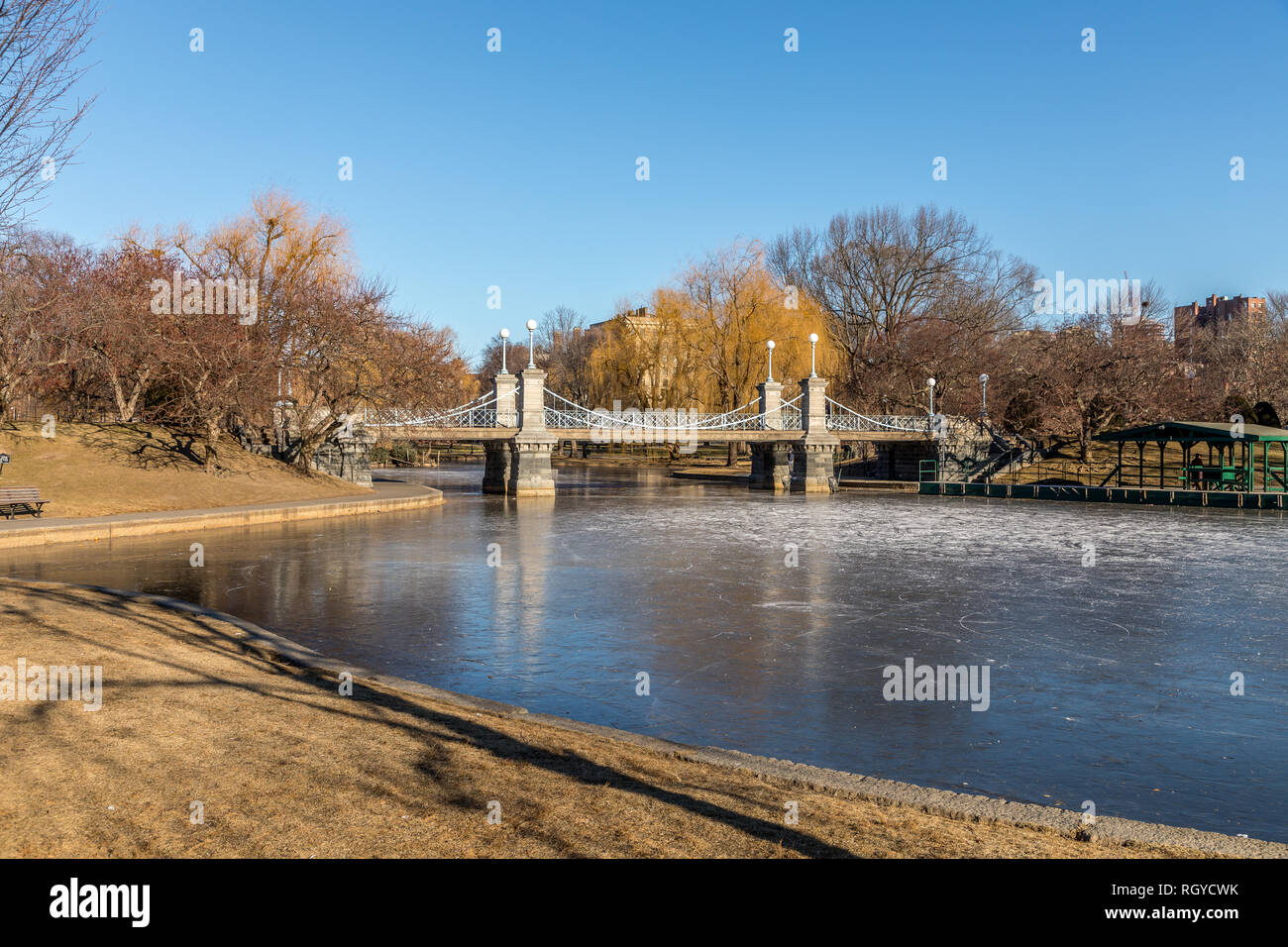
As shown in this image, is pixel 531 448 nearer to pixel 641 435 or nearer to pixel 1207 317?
pixel 641 435

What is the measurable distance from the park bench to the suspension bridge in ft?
46.7

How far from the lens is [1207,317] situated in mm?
125125

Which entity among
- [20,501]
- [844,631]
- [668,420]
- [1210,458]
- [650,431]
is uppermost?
[668,420]

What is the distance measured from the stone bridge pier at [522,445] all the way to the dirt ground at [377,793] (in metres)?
32.0

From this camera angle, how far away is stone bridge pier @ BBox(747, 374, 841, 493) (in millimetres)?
45219

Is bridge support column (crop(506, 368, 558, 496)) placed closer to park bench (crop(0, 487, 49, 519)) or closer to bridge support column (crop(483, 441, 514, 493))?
bridge support column (crop(483, 441, 514, 493))

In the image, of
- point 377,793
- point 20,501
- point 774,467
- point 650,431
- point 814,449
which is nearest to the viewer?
point 377,793

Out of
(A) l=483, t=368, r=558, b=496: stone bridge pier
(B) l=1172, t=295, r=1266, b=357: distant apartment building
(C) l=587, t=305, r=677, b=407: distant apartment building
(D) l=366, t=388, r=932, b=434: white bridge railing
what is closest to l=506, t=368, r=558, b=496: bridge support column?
(A) l=483, t=368, r=558, b=496: stone bridge pier

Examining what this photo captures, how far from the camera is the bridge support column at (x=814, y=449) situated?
148ft

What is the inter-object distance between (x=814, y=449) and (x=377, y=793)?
135ft

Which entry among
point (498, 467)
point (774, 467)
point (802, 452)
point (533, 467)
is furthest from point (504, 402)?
point (802, 452)

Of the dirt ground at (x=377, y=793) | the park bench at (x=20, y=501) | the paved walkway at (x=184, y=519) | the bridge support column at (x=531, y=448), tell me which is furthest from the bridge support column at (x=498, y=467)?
the dirt ground at (x=377, y=793)
